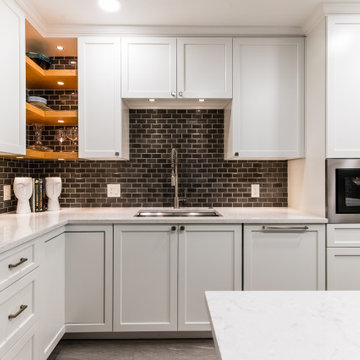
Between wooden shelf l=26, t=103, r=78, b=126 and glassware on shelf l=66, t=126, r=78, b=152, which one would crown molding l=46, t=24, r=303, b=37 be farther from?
glassware on shelf l=66, t=126, r=78, b=152

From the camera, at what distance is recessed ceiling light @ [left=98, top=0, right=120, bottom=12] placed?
2.03 metres

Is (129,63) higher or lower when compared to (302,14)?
lower

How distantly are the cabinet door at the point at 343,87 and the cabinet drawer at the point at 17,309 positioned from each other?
2040 millimetres

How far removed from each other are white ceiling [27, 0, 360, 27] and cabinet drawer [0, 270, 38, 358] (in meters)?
1.80

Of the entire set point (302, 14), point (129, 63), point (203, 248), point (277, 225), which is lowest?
point (203, 248)

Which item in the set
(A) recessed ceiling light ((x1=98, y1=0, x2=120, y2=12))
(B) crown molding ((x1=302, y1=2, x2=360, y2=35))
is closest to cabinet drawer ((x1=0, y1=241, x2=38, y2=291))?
(A) recessed ceiling light ((x1=98, y1=0, x2=120, y2=12))

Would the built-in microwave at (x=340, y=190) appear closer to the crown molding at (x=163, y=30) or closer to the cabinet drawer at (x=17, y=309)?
the crown molding at (x=163, y=30)

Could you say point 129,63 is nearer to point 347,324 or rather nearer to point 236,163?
point 236,163

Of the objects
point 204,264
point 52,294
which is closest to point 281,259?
point 204,264

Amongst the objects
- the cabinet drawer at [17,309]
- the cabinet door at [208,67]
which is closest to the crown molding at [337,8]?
the cabinet door at [208,67]

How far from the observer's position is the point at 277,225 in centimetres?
211

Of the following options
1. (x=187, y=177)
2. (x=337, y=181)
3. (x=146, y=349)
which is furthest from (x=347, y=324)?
(x=187, y=177)

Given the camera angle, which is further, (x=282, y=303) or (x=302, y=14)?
(x=302, y=14)

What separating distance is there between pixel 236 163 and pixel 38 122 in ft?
5.96
